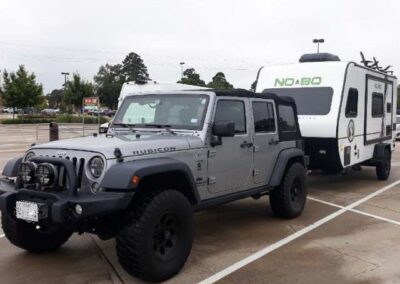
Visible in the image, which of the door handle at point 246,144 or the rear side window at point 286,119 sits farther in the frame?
the rear side window at point 286,119

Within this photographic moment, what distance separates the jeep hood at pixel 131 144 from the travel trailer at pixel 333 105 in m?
4.34

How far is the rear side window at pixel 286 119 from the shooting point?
23.7ft

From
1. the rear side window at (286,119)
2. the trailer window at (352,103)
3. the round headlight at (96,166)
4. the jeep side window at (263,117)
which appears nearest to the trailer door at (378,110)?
the trailer window at (352,103)

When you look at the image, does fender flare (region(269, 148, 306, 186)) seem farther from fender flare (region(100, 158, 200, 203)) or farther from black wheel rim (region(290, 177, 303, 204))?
fender flare (region(100, 158, 200, 203))

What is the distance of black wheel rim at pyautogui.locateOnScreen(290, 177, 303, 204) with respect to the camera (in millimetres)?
7304

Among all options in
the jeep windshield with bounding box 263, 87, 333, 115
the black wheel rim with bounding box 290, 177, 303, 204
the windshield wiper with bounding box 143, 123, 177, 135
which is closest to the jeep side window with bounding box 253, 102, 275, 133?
the black wheel rim with bounding box 290, 177, 303, 204

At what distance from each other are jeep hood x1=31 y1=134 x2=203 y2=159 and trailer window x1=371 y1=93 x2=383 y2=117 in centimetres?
666

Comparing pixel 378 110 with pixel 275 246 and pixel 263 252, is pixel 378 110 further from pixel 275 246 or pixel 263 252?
pixel 263 252

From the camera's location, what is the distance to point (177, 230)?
4.87 metres

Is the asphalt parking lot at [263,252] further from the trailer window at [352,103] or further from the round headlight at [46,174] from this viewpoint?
the trailer window at [352,103]

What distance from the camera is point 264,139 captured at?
664 cm

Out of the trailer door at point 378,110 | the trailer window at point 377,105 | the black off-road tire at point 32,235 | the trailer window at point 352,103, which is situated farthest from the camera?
the trailer window at point 377,105

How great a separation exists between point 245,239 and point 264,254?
67cm

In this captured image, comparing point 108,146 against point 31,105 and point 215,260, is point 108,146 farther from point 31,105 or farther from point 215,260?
point 31,105
